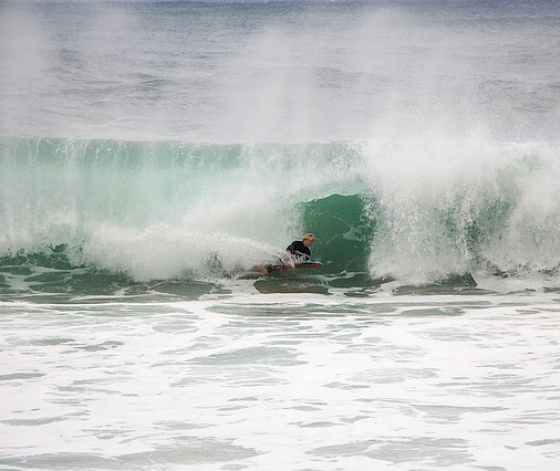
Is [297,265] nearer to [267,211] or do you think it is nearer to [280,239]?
[280,239]

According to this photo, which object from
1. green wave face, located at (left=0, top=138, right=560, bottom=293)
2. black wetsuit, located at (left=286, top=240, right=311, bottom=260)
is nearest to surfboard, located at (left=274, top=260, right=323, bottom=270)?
black wetsuit, located at (left=286, top=240, right=311, bottom=260)

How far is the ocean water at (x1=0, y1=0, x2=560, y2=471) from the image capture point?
5711 mm

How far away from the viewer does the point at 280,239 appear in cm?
1453

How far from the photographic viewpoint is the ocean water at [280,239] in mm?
5711

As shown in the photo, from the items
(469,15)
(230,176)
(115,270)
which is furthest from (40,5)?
(115,270)

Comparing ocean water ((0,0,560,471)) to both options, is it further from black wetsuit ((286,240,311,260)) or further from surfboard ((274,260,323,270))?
black wetsuit ((286,240,311,260))

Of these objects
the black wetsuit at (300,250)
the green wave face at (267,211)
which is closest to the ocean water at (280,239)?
the green wave face at (267,211)

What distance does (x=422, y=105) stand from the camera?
27438 mm

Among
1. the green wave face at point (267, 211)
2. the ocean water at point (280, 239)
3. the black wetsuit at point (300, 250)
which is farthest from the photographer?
the green wave face at point (267, 211)

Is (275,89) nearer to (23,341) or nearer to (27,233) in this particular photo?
(27,233)

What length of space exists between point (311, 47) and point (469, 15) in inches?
270

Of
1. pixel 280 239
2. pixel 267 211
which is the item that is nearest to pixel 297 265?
pixel 280 239

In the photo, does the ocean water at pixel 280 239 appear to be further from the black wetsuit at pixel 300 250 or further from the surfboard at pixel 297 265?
the black wetsuit at pixel 300 250

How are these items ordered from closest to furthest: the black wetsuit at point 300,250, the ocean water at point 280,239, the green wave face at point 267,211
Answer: the ocean water at point 280,239 < the black wetsuit at point 300,250 < the green wave face at point 267,211
